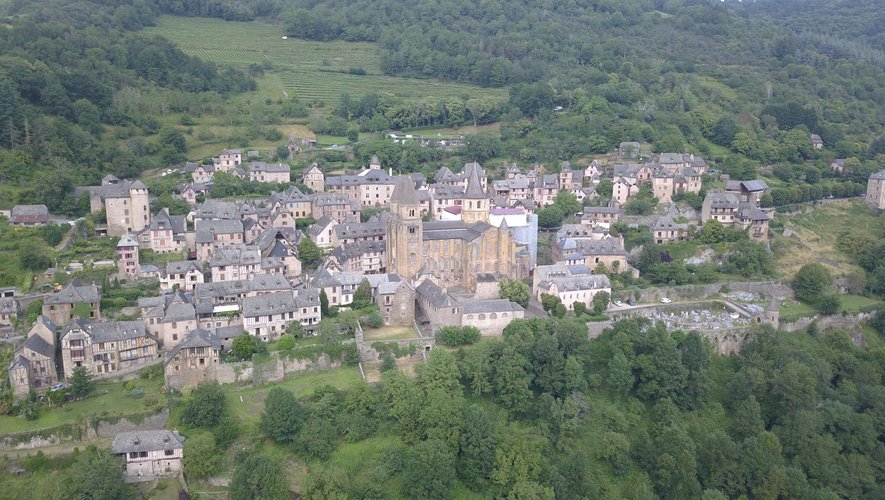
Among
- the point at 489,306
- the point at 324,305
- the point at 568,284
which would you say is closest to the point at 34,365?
the point at 324,305

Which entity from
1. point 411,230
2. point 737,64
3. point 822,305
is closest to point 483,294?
point 411,230

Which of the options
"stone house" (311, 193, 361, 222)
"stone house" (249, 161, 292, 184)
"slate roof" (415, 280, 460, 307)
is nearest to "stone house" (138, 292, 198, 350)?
"slate roof" (415, 280, 460, 307)

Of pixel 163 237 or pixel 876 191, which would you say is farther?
pixel 876 191

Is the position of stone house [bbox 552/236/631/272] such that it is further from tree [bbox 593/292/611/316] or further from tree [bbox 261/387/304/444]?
tree [bbox 261/387/304/444]

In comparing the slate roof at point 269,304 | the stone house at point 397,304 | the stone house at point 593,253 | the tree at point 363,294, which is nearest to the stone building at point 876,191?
the stone house at point 593,253

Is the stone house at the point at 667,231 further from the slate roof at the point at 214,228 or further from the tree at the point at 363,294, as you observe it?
the slate roof at the point at 214,228

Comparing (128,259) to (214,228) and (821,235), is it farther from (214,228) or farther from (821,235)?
(821,235)
